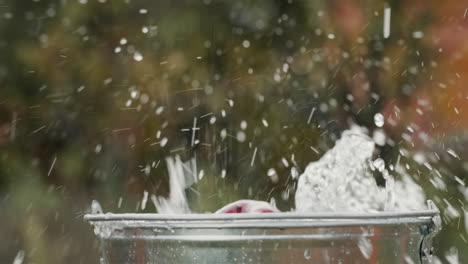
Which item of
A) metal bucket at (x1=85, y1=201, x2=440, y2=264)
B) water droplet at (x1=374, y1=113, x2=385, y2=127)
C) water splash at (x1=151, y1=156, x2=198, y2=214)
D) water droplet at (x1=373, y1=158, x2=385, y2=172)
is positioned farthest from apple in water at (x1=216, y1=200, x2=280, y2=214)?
water droplet at (x1=374, y1=113, x2=385, y2=127)

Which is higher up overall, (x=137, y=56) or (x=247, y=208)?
(x=247, y=208)

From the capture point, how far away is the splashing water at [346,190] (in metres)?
1.20

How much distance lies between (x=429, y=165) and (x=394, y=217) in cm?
122

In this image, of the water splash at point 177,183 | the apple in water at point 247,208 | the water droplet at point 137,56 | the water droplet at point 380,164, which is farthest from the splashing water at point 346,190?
the water droplet at point 137,56

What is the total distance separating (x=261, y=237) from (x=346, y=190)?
0.26 metres

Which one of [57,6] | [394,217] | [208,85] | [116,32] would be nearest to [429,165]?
[208,85]

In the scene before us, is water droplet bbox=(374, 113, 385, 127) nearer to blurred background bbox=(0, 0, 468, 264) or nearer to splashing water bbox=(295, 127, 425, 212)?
blurred background bbox=(0, 0, 468, 264)

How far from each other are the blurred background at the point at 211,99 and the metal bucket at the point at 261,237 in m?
1.06

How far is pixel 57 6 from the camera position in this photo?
7.33 ft

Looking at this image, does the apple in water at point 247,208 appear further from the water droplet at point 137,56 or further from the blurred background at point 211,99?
the water droplet at point 137,56

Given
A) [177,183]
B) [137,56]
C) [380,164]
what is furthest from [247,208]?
[137,56]

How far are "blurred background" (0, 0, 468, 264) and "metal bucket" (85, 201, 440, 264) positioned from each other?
41.9 inches

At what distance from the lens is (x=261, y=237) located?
3.22 ft

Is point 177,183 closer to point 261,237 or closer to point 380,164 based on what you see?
point 380,164
